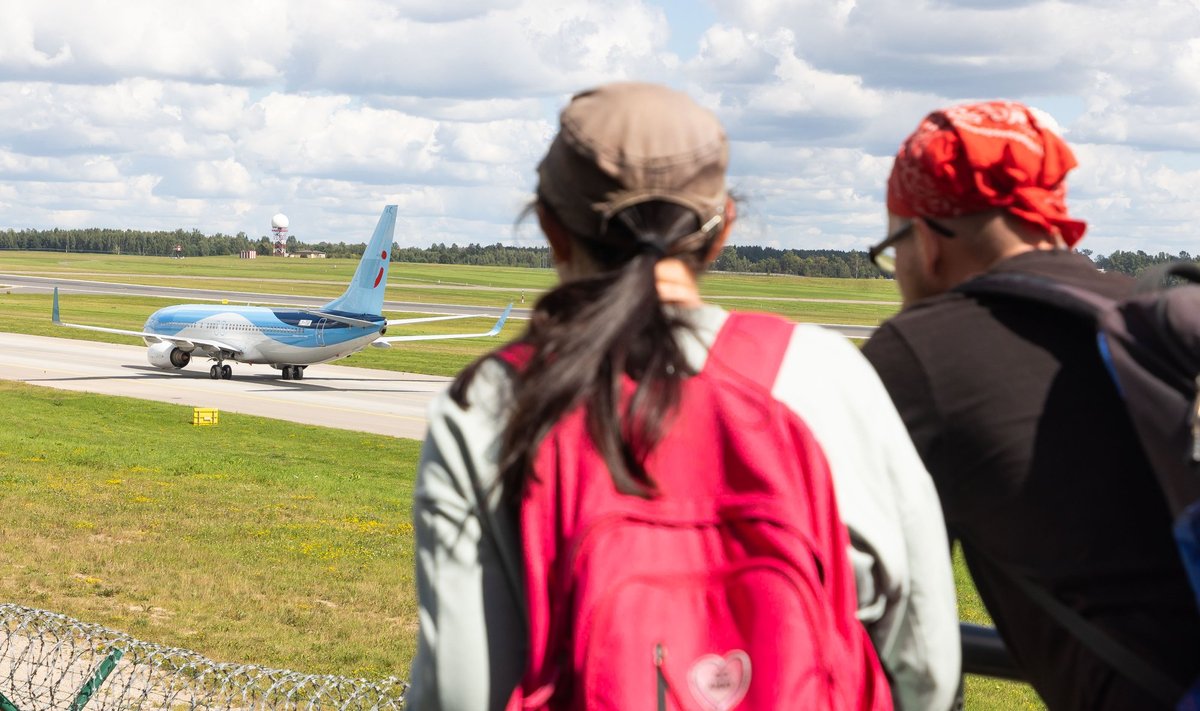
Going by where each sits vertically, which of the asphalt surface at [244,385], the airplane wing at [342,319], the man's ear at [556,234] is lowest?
the asphalt surface at [244,385]

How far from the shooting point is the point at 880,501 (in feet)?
7.70

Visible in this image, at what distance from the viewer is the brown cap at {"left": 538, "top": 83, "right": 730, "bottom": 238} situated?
7.74 feet

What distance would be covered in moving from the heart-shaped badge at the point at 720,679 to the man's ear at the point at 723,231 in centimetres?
76

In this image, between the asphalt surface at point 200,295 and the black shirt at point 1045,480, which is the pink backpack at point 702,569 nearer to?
the black shirt at point 1045,480

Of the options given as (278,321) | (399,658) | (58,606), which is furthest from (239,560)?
(278,321)

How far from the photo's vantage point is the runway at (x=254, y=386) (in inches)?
1578

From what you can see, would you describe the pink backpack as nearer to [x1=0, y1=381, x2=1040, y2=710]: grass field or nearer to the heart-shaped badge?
the heart-shaped badge

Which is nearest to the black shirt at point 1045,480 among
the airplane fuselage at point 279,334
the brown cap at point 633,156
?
the brown cap at point 633,156

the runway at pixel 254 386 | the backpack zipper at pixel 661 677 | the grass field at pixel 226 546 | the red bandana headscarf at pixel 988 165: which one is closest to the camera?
the backpack zipper at pixel 661 677

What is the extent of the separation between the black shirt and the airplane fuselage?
47.6m

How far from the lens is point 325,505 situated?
77.4ft

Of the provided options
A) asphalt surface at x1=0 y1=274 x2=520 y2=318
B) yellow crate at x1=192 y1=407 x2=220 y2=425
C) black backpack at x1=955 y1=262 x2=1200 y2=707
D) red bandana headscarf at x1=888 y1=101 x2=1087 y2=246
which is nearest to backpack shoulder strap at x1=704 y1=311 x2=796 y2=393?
black backpack at x1=955 y1=262 x2=1200 y2=707

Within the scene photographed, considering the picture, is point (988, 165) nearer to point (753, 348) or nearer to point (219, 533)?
point (753, 348)

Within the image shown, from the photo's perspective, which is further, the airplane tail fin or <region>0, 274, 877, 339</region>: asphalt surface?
<region>0, 274, 877, 339</region>: asphalt surface
